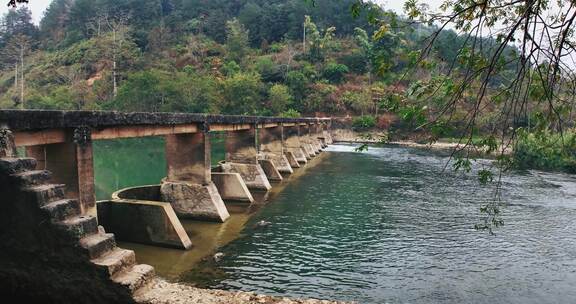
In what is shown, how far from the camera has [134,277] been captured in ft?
25.9

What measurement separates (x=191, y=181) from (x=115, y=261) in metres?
7.87

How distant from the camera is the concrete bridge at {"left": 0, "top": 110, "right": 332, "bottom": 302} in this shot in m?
7.42

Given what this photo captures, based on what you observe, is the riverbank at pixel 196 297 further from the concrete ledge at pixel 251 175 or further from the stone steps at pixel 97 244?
the concrete ledge at pixel 251 175

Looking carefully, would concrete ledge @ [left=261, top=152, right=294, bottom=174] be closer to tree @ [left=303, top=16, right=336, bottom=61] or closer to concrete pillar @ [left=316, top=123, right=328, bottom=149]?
concrete pillar @ [left=316, top=123, right=328, bottom=149]

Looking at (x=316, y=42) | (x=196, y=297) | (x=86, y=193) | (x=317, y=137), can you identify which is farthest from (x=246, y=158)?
(x=316, y=42)

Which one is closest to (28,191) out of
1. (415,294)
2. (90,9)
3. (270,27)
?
(415,294)

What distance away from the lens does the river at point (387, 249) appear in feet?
32.3

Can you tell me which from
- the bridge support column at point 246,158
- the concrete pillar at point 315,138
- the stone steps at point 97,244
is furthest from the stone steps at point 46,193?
the concrete pillar at point 315,138

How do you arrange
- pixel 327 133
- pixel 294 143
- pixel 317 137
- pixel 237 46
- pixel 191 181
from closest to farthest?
pixel 191 181
pixel 294 143
pixel 317 137
pixel 327 133
pixel 237 46

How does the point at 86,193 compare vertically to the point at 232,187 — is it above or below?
above

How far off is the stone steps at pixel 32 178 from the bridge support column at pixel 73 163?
1706 millimetres

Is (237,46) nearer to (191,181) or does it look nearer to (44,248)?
(191,181)

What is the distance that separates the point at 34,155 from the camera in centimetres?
981

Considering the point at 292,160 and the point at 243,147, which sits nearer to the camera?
the point at 243,147
